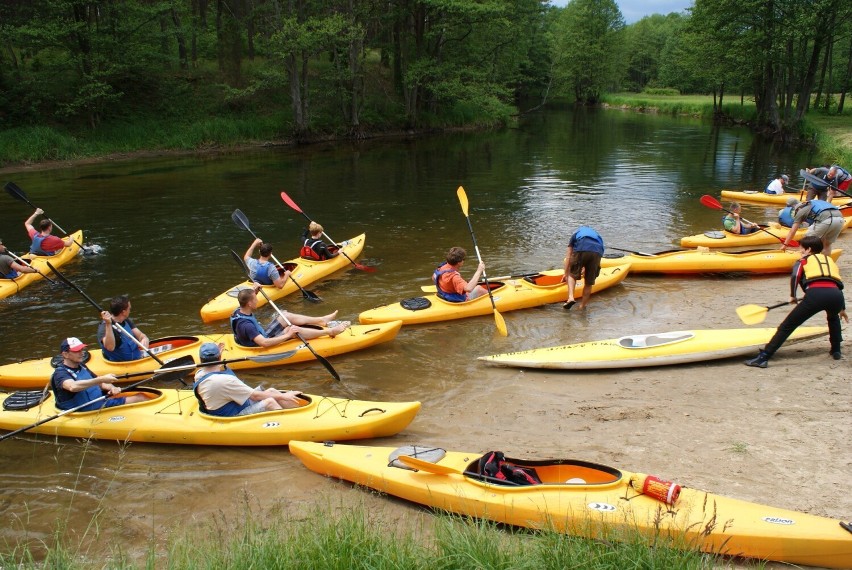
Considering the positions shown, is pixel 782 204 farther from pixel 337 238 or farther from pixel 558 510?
pixel 558 510

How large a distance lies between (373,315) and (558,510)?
15.8 ft

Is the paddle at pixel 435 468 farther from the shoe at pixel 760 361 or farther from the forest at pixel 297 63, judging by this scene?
the forest at pixel 297 63

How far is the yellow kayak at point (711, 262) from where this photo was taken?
1045cm

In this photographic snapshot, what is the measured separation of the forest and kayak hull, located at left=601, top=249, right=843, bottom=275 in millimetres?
19066

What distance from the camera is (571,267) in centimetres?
916

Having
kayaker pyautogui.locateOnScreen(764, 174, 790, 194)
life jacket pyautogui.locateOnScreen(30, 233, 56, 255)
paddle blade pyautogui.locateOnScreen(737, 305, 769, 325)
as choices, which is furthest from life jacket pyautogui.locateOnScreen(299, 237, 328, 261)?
kayaker pyautogui.locateOnScreen(764, 174, 790, 194)

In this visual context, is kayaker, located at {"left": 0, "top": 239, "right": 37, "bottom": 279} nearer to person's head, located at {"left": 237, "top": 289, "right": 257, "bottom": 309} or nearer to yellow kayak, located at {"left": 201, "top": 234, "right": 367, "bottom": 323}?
yellow kayak, located at {"left": 201, "top": 234, "right": 367, "bottom": 323}

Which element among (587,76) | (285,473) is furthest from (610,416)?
(587,76)

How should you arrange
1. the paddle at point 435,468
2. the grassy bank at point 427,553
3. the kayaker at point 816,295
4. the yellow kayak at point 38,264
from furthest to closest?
1. the yellow kayak at point 38,264
2. the kayaker at point 816,295
3. the paddle at point 435,468
4. the grassy bank at point 427,553

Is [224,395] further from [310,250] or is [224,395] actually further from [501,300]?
A: [310,250]

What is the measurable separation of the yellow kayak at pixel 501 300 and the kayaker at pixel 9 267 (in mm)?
5805

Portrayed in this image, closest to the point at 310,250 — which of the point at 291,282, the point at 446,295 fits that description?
the point at 291,282

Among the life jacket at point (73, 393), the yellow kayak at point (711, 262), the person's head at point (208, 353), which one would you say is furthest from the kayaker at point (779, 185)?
the life jacket at point (73, 393)

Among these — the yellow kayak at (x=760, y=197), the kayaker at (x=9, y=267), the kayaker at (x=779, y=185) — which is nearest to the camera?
the kayaker at (x=9, y=267)
